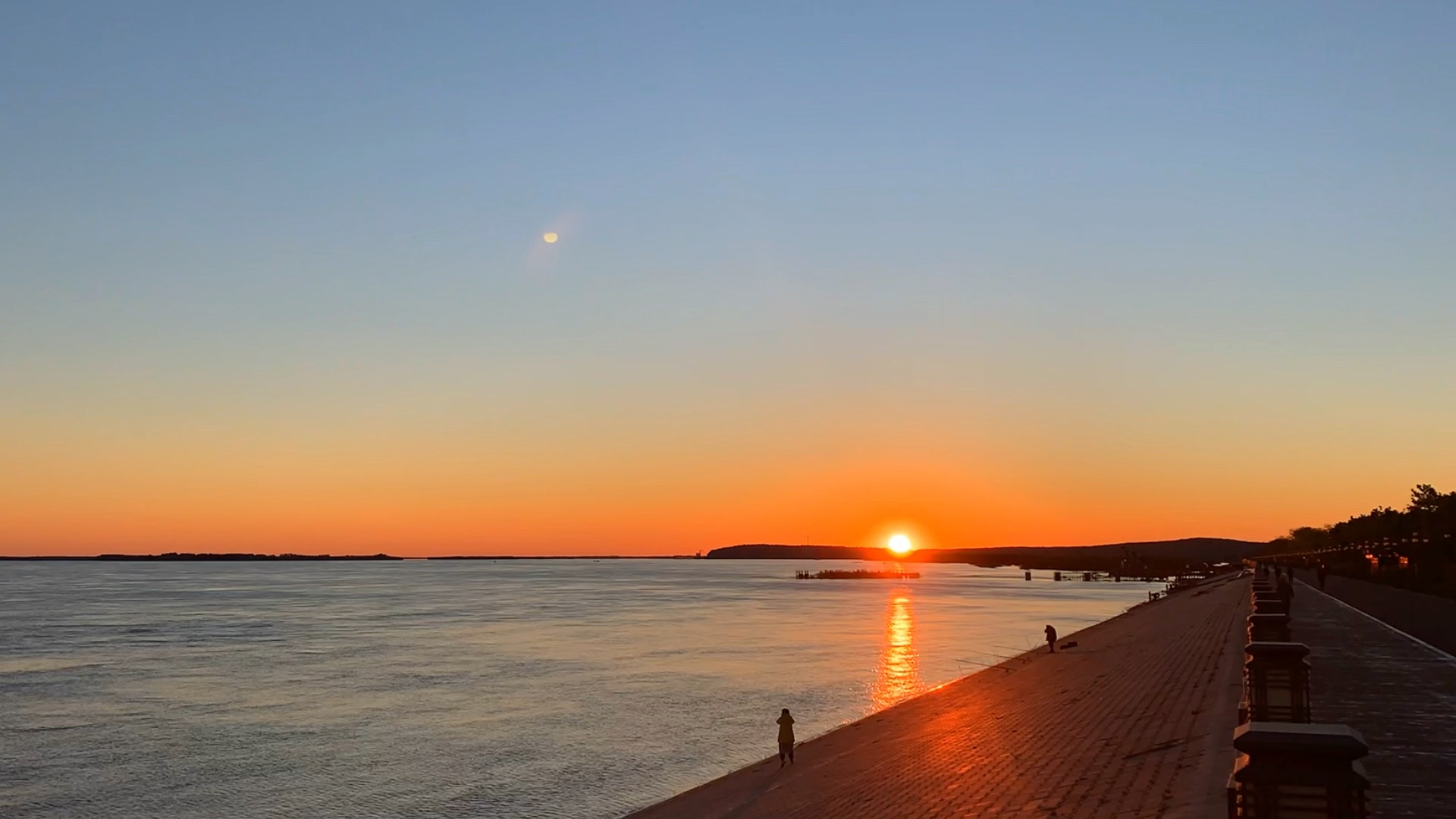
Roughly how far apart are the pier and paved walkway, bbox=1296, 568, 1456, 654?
0.86 meters

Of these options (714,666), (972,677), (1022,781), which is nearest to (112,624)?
(714,666)

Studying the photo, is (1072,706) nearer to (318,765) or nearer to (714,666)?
(318,765)

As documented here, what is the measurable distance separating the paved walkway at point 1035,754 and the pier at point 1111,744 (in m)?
0.07

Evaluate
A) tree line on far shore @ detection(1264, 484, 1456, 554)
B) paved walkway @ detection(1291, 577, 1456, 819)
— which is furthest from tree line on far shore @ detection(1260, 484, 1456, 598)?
paved walkway @ detection(1291, 577, 1456, 819)

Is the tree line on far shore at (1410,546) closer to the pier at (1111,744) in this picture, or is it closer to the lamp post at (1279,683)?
the pier at (1111,744)

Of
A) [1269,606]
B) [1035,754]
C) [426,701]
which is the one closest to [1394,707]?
[1269,606]

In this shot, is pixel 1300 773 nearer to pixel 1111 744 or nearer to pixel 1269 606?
pixel 1269 606

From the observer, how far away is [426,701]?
46.3 metres

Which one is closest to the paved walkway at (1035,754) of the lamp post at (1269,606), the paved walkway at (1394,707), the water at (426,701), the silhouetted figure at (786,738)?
the silhouetted figure at (786,738)

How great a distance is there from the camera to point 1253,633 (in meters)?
15.4

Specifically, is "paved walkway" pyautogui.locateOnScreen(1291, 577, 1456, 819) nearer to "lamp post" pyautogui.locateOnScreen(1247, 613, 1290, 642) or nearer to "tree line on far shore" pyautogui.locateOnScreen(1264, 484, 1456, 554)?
"lamp post" pyautogui.locateOnScreen(1247, 613, 1290, 642)

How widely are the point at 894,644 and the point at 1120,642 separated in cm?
2157

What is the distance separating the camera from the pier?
14.3 m

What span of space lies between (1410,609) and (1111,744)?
34.3m
